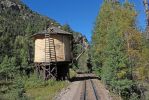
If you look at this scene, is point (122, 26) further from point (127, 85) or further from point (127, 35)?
point (127, 85)

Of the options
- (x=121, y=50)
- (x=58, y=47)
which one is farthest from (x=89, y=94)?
(x=58, y=47)

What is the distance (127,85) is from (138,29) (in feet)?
29.1

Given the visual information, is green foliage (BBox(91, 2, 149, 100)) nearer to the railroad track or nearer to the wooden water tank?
the railroad track

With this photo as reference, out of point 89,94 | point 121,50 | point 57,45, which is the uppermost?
point 57,45

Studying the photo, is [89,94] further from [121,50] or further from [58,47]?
[58,47]

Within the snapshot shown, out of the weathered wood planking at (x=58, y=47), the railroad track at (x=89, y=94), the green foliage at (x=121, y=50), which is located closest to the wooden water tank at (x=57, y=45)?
the weathered wood planking at (x=58, y=47)

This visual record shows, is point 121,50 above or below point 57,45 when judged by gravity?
below

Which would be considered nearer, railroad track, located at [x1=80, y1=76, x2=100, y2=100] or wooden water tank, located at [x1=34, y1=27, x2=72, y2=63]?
railroad track, located at [x1=80, y1=76, x2=100, y2=100]

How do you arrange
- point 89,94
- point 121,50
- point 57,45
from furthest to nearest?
point 57,45 < point 89,94 < point 121,50

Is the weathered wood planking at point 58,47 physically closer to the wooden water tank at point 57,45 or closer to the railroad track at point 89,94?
the wooden water tank at point 57,45

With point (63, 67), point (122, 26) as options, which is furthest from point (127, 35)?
point (63, 67)

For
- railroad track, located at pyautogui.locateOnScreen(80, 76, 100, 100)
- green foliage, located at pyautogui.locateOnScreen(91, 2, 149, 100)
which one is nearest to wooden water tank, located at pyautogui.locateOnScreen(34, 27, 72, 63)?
green foliage, located at pyautogui.locateOnScreen(91, 2, 149, 100)

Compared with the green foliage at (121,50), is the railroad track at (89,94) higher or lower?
lower

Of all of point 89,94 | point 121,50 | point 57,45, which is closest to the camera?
point 121,50
